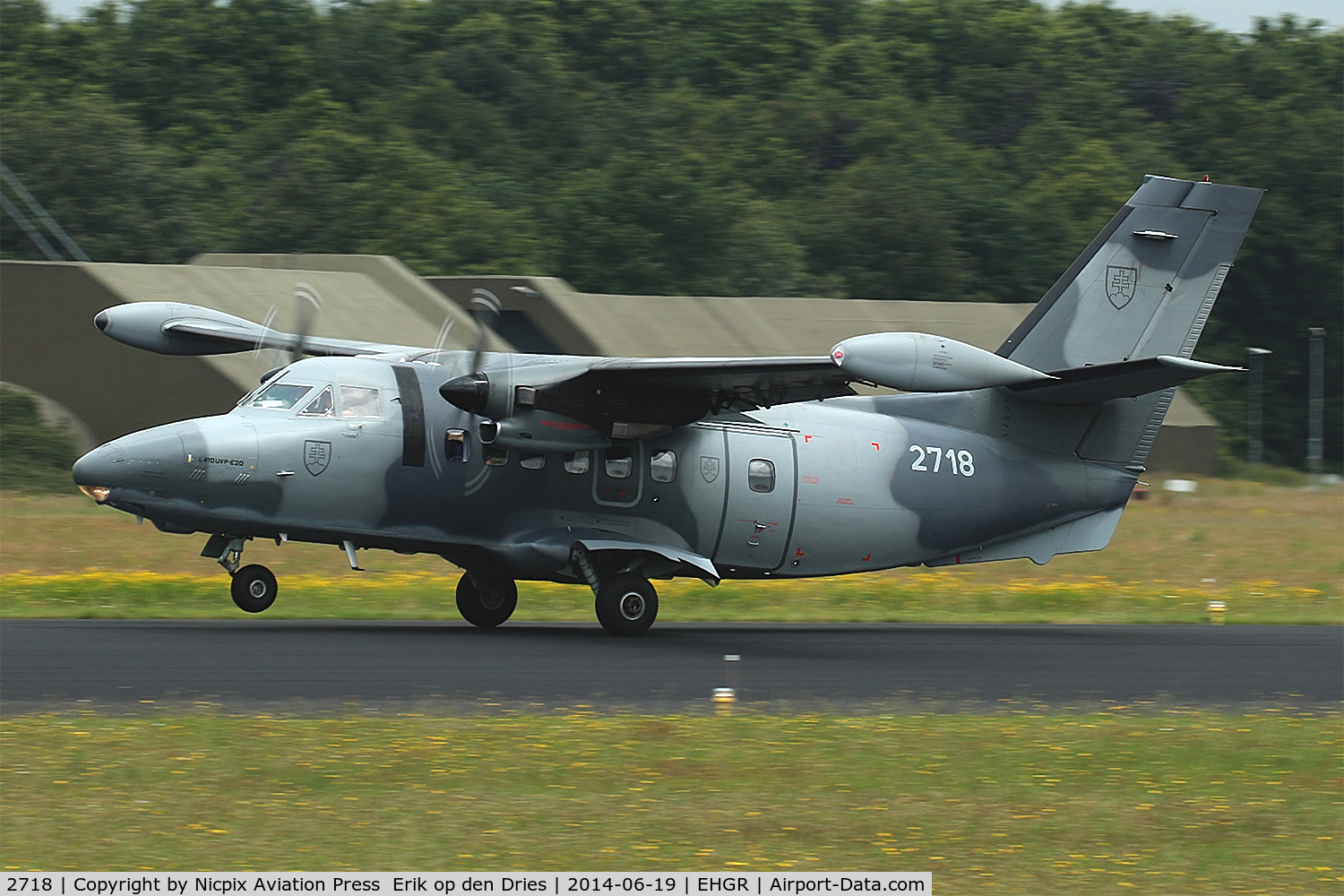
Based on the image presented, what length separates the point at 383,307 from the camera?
4744cm

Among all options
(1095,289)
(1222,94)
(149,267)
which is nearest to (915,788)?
(1095,289)

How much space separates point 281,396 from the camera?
1775cm

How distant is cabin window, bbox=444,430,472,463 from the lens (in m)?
18.0

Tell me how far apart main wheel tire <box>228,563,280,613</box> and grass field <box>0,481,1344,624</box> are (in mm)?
2101

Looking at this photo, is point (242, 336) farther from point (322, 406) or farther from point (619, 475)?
point (619, 475)

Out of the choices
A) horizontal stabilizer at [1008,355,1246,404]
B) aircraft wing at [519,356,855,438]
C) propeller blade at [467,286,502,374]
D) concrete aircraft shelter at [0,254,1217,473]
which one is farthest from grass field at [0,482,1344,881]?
concrete aircraft shelter at [0,254,1217,473]

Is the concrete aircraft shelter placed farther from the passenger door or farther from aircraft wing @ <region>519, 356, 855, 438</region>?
aircraft wing @ <region>519, 356, 855, 438</region>

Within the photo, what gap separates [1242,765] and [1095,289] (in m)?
10.4

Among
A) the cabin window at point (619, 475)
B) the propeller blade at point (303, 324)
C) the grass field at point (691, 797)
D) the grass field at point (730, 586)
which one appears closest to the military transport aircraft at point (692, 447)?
the cabin window at point (619, 475)

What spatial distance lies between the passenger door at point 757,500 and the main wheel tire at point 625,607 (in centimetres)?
123

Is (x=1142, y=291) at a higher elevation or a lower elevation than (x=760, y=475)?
higher

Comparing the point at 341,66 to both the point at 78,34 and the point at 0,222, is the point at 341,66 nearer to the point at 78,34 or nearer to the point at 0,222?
the point at 78,34

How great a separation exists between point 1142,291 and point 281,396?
10863mm

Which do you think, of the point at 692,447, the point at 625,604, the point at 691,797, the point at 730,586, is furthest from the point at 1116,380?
the point at 691,797
